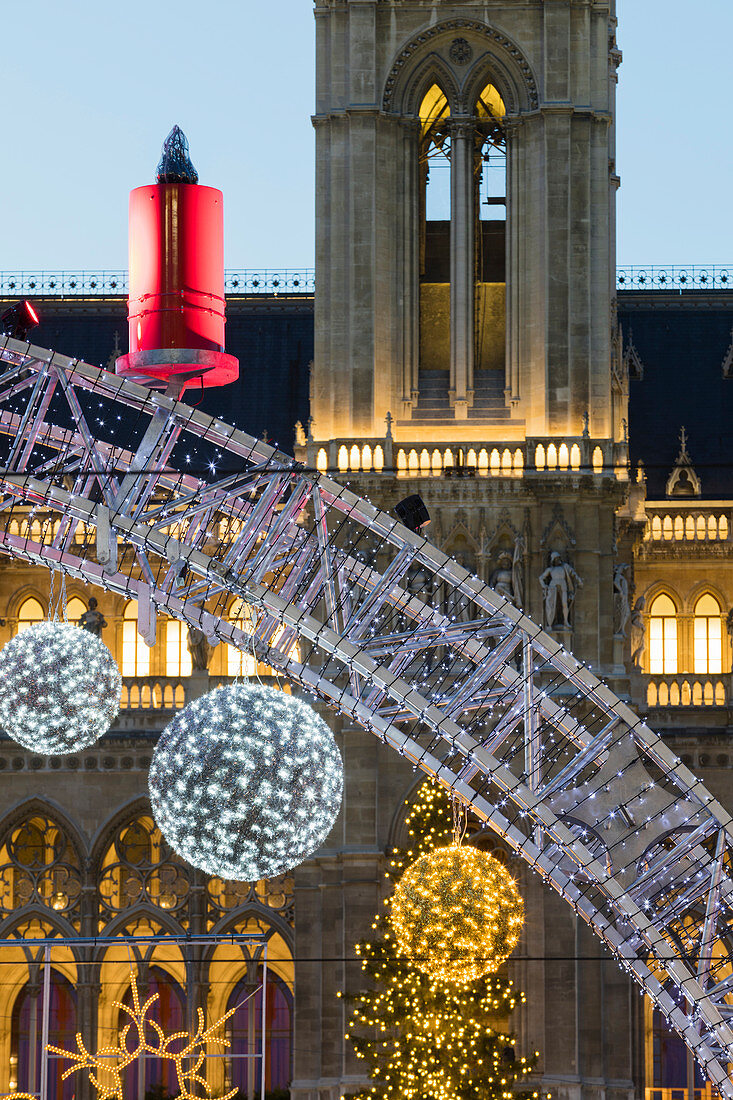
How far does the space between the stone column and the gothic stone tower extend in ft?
0.15

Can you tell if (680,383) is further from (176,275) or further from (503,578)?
(176,275)

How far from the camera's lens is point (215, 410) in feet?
195

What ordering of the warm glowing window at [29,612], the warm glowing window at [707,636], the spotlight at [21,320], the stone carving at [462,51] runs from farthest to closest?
the warm glowing window at [29,612] → the warm glowing window at [707,636] → the stone carving at [462,51] → the spotlight at [21,320]

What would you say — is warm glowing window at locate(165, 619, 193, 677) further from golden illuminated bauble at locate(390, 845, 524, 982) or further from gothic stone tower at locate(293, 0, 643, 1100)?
golden illuminated bauble at locate(390, 845, 524, 982)

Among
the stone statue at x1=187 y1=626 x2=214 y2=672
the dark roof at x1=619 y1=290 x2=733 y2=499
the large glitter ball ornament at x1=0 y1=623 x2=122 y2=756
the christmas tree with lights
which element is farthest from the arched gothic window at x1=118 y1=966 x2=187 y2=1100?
the large glitter ball ornament at x1=0 y1=623 x2=122 y2=756

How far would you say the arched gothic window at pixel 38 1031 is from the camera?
56.2m

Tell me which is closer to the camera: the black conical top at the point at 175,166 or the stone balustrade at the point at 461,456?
the black conical top at the point at 175,166

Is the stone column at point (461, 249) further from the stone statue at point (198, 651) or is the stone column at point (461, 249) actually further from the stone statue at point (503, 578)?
the stone statue at point (198, 651)

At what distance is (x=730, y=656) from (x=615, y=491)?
7109 millimetres

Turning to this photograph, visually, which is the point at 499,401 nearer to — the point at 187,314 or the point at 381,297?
the point at 381,297

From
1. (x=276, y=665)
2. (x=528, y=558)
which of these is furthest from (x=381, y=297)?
(x=276, y=665)

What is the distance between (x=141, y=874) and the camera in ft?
171

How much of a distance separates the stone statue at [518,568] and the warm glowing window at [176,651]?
1030 centimetres

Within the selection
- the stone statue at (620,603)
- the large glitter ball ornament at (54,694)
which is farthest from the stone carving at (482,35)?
the large glitter ball ornament at (54,694)
